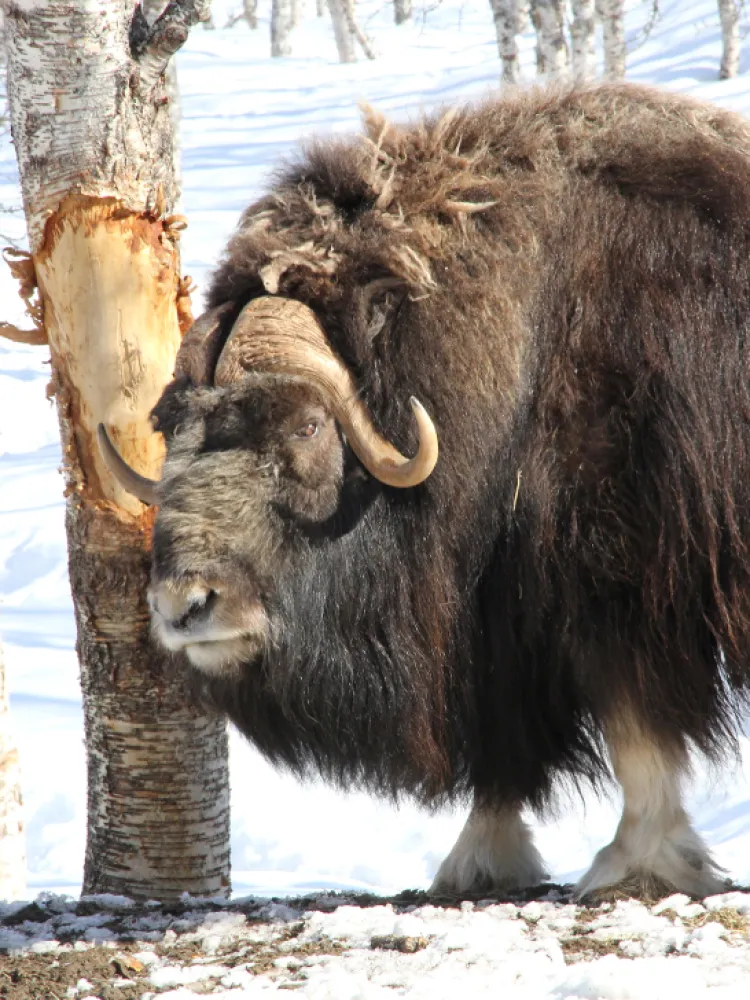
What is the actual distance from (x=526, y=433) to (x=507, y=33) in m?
11.3

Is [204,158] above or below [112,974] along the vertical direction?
above

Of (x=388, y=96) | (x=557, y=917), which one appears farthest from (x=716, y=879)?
(x=388, y=96)

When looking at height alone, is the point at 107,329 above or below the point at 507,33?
below

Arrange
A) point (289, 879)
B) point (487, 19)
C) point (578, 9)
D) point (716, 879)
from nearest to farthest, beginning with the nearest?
point (716, 879)
point (289, 879)
point (578, 9)
point (487, 19)

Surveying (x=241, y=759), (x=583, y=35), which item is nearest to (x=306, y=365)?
(x=241, y=759)

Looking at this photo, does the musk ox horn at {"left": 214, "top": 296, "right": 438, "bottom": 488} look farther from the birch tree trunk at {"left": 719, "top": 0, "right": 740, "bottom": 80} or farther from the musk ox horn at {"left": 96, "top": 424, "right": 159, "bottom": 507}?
the birch tree trunk at {"left": 719, "top": 0, "right": 740, "bottom": 80}

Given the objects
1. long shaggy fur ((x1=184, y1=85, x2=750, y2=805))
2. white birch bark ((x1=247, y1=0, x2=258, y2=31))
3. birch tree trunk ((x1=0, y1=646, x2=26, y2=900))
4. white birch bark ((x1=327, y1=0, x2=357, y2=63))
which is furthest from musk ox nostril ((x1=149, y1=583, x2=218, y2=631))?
white birch bark ((x1=247, y1=0, x2=258, y2=31))

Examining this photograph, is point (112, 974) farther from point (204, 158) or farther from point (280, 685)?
point (204, 158)

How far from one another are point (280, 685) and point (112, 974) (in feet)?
1.87

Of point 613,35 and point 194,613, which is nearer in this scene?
point 194,613

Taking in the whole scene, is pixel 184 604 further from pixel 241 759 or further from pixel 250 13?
pixel 250 13

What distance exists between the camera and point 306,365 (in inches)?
90.0

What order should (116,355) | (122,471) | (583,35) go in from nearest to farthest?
(122,471)
(116,355)
(583,35)

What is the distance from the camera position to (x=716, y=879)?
2.46 meters
